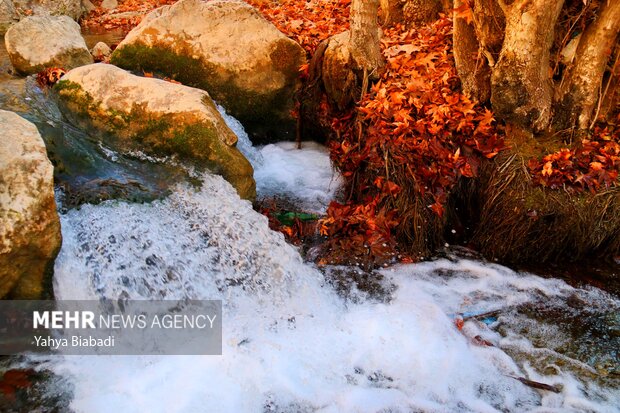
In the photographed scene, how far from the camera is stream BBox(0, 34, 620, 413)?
3.32 metres

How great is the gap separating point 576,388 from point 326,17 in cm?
650

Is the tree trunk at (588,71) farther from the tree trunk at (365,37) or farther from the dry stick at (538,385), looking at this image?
the dry stick at (538,385)

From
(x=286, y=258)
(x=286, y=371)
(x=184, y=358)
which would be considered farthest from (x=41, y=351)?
(x=286, y=258)

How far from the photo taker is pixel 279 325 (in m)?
3.95

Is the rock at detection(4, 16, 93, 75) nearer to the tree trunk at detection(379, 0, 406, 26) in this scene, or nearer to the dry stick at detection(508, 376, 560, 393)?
the tree trunk at detection(379, 0, 406, 26)

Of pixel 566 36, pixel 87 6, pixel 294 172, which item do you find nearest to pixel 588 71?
pixel 566 36

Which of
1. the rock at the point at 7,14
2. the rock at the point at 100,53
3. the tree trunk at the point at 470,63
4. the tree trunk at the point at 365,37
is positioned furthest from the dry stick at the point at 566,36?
the rock at the point at 7,14

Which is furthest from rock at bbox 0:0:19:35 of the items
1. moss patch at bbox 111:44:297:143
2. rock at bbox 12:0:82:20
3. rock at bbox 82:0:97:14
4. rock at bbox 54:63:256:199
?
rock at bbox 54:63:256:199

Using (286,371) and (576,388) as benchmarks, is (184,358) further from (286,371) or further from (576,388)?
(576,388)

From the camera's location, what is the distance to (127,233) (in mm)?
→ 3961

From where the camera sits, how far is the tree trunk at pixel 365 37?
533 centimetres

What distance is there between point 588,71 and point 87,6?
45.1 feet

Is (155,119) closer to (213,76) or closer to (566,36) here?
(213,76)

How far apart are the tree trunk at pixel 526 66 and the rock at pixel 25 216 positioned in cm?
420
